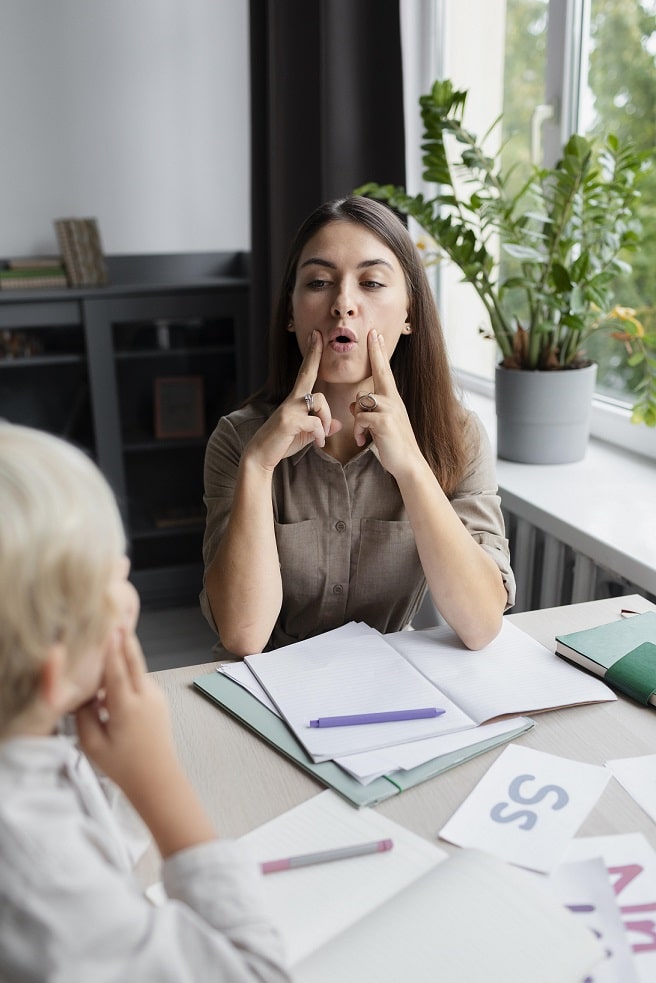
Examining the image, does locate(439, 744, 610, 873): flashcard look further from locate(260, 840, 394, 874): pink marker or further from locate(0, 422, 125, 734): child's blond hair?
locate(0, 422, 125, 734): child's blond hair

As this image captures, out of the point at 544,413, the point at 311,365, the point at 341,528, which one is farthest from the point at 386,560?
the point at 544,413

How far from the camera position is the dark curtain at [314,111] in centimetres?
221

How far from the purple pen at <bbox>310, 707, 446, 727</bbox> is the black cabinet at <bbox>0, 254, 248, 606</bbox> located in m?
2.14

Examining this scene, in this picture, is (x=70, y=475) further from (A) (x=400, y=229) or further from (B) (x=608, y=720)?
(A) (x=400, y=229)

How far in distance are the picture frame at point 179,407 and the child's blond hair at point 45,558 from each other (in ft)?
8.44

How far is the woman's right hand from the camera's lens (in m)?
1.29

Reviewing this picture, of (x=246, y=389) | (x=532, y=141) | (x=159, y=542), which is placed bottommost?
(x=159, y=542)

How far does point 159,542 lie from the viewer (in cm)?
315

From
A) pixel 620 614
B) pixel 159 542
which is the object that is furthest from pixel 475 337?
pixel 620 614

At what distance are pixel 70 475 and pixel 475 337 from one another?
7.63 feet

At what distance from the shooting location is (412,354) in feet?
4.78

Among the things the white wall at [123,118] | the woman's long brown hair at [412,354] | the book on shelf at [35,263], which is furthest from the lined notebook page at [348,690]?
the white wall at [123,118]

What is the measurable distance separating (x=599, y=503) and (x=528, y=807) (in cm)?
97

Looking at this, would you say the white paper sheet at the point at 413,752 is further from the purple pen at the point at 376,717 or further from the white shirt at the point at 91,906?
the white shirt at the point at 91,906
